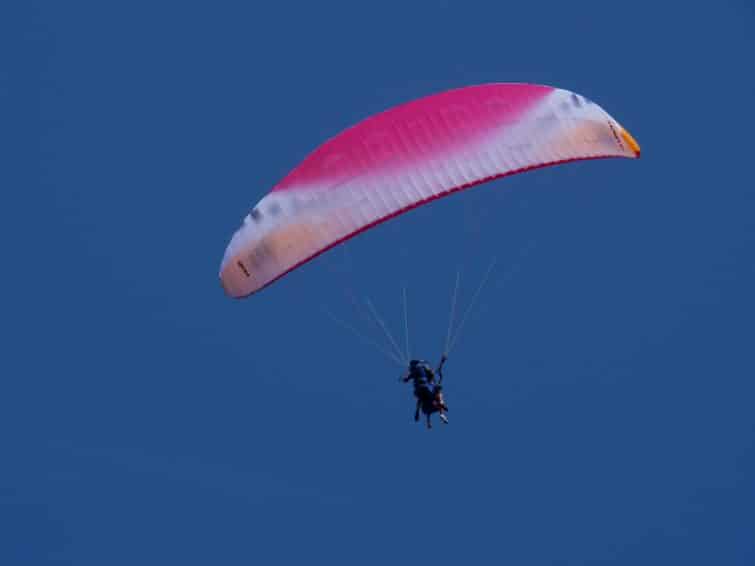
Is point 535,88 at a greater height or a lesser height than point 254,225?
greater

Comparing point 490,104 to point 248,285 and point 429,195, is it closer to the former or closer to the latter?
point 429,195

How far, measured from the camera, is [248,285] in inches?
773

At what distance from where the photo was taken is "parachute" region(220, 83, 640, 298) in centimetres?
1888

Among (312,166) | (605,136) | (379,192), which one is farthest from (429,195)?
(605,136)

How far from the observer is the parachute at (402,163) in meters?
18.9

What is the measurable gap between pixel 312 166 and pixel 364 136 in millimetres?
761

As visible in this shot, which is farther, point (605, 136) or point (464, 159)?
point (605, 136)

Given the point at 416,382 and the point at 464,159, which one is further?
the point at 416,382

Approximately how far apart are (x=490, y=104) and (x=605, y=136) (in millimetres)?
1661

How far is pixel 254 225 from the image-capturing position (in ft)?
65.0

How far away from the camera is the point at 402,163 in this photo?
19.3m

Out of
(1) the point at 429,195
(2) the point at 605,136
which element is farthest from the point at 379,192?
(2) the point at 605,136

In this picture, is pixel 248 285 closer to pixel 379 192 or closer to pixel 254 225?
pixel 254 225

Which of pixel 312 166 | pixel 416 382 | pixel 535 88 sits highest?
pixel 535 88
